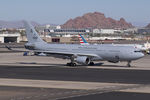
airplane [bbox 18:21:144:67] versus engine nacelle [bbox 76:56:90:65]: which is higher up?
airplane [bbox 18:21:144:67]

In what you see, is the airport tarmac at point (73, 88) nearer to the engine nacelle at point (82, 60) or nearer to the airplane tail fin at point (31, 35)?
the engine nacelle at point (82, 60)

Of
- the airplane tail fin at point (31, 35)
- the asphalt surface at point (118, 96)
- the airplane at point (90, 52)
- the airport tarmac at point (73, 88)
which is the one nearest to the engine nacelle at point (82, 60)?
the airplane at point (90, 52)

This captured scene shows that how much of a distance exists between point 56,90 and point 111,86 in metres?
5.07

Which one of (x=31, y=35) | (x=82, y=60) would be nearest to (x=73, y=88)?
(x=82, y=60)

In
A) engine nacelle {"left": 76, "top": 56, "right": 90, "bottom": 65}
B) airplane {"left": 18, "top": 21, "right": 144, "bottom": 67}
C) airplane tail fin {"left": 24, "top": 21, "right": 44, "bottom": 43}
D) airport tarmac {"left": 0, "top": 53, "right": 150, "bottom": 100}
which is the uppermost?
airplane tail fin {"left": 24, "top": 21, "right": 44, "bottom": 43}

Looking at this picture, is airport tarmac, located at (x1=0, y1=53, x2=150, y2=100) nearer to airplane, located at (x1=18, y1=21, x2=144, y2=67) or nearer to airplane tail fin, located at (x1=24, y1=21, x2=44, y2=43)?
airplane, located at (x1=18, y1=21, x2=144, y2=67)

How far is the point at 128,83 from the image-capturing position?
112ft

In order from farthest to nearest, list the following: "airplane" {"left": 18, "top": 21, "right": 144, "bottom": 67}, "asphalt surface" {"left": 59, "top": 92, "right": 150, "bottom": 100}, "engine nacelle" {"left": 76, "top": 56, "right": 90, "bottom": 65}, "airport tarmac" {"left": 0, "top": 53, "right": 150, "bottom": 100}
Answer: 1. "engine nacelle" {"left": 76, "top": 56, "right": 90, "bottom": 65}
2. "airplane" {"left": 18, "top": 21, "right": 144, "bottom": 67}
3. "airport tarmac" {"left": 0, "top": 53, "right": 150, "bottom": 100}
4. "asphalt surface" {"left": 59, "top": 92, "right": 150, "bottom": 100}

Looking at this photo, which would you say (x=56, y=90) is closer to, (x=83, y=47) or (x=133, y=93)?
(x=133, y=93)

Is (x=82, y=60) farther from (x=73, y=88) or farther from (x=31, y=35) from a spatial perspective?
(x=73, y=88)

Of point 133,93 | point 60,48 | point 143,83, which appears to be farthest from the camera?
point 60,48

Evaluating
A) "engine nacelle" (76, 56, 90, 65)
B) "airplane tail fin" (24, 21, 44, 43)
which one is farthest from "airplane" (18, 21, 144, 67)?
"airplane tail fin" (24, 21, 44, 43)

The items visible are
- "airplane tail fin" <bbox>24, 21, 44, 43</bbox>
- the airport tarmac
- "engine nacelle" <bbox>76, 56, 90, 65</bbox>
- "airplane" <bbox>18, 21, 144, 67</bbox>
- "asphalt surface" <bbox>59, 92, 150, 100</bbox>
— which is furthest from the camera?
"airplane tail fin" <bbox>24, 21, 44, 43</bbox>

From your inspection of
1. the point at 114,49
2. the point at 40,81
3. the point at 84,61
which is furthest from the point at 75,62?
the point at 40,81
